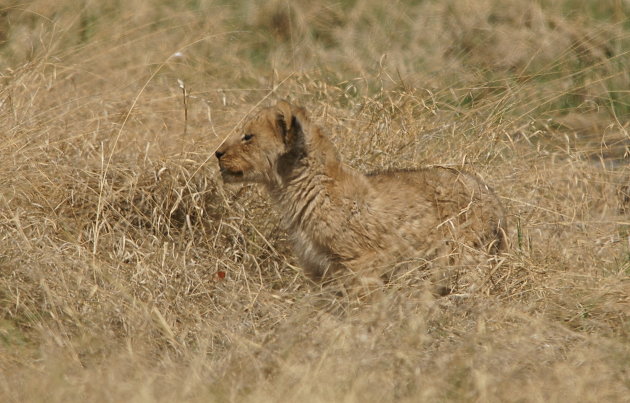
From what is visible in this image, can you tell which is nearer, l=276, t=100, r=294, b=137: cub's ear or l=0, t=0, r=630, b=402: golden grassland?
l=0, t=0, r=630, b=402: golden grassland

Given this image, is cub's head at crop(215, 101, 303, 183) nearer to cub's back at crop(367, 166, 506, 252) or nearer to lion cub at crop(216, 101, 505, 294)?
lion cub at crop(216, 101, 505, 294)

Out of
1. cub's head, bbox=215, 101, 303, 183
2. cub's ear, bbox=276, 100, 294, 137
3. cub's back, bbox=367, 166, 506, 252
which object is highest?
cub's ear, bbox=276, 100, 294, 137

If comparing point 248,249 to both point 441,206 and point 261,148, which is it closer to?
point 261,148

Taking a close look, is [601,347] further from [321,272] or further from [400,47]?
[400,47]

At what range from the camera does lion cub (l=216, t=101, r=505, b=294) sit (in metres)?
5.27

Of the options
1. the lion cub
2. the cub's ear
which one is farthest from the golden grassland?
the cub's ear

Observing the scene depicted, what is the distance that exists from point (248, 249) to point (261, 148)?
651 mm

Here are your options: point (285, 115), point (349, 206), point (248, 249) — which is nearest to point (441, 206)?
point (349, 206)

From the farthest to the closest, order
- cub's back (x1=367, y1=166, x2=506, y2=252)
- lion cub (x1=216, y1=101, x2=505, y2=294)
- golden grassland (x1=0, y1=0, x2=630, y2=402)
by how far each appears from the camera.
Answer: cub's back (x1=367, y1=166, x2=506, y2=252), lion cub (x1=216, y1=101, x2=505, y2=294), golden grassland (x1=0, y1=0, x2=630, y2=402)

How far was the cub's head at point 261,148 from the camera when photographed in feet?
17.7

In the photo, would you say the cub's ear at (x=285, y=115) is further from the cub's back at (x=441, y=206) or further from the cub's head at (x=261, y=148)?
the cub's back at (x=441, y=206)

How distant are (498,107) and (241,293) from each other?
245cm

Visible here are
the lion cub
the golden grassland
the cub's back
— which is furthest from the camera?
the cub's back

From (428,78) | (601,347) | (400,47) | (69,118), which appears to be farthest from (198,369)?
(400,47)
